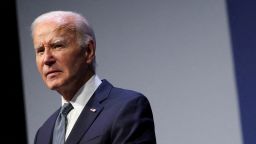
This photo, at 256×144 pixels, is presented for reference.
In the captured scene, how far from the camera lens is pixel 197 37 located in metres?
2.60

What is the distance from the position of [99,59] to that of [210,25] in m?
0.62

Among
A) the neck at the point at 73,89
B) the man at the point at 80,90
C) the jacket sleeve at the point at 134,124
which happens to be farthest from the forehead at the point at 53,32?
the jacket sleeve at the point at 134,124

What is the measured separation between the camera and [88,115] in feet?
5.08

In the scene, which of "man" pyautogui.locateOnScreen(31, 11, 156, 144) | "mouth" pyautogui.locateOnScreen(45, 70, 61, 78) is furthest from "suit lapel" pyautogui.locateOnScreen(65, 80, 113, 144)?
"mouth" pyautogui.locateOnScreen(45, 70, 61, 78)

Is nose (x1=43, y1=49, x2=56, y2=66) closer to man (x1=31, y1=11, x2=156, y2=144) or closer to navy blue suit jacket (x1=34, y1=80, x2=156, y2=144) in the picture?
man (x1=31, y1=11, x2=156, y2=144)

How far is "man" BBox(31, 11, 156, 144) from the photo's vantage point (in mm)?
1469

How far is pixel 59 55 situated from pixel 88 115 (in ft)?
0.66

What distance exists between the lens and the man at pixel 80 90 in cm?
147

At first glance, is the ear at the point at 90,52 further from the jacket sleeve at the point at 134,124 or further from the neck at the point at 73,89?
the jacket sleeve at the point at 134,124

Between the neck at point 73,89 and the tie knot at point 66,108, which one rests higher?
the neck at point 73,89

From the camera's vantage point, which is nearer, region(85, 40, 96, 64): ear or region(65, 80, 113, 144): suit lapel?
region(65, 80, 113, 144): suit lapel

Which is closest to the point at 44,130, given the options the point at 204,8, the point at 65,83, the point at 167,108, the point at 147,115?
the point at 65,83

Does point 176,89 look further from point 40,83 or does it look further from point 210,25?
point 40,83

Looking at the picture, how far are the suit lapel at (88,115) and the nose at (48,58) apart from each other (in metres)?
0.16
